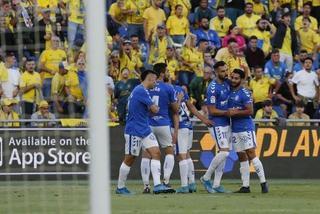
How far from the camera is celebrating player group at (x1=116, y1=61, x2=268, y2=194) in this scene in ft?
59.8

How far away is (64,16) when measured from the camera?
11.8 meters

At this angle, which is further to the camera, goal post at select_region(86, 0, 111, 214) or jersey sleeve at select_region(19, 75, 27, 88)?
jersey sleeve at select_region(19, 75, 27, 88)

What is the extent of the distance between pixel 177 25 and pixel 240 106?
6.54 meters

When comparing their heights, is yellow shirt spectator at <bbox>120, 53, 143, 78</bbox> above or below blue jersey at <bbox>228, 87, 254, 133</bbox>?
above

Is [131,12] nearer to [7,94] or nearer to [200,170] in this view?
[200,170]

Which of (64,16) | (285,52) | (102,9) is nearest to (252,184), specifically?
(285,52)

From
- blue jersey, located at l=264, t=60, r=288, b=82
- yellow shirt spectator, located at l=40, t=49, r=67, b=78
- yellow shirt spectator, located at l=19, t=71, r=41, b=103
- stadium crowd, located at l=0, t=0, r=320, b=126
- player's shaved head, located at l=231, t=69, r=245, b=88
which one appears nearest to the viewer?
yellow shirt spectator, located at l=40, t=49, r=67, b=78

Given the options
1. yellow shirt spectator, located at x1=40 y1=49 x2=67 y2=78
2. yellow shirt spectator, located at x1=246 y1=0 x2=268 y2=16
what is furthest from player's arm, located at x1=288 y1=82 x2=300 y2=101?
yellow shirt spectator, located at x1=40 y1=49 x2=67 y2=78

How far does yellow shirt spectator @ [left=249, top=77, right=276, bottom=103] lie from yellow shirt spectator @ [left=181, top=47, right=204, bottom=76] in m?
1.18

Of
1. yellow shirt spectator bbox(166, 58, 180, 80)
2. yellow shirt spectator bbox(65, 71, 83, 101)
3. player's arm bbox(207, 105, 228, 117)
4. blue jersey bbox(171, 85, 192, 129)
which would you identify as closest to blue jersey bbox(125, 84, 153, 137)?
blue jersey bbox(171, 85, 192, 129)

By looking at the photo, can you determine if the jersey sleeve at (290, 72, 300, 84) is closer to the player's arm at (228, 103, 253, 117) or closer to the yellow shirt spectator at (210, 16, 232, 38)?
the yellow shirt spectator at (210, 16, 232, 38)

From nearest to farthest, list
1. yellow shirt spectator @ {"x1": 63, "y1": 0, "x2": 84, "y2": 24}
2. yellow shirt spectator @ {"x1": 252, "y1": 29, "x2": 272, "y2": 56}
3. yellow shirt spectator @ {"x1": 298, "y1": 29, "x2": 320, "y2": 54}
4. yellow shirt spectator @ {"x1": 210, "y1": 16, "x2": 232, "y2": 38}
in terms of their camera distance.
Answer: yellow shirt spectator @ {"x1": 63, "y1": 0, "x2": 84, "y2": 24}
yellow shirt spectator @ {"x1": 210, "y1": 16, "x2": 232, "y2": 38}
yellow shirt spectator @ {"x1": 252, "y1": 29, "x2": 272, "y2": 56}
yellow shirt spectator @ {"x1": 298, "y1": 29, "x2": 320, "y2": 54}

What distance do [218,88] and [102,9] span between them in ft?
35.4

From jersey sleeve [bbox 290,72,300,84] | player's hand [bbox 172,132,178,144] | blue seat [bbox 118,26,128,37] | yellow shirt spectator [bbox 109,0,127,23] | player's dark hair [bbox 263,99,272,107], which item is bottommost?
player's hand [bbox 172,132,178,144]
